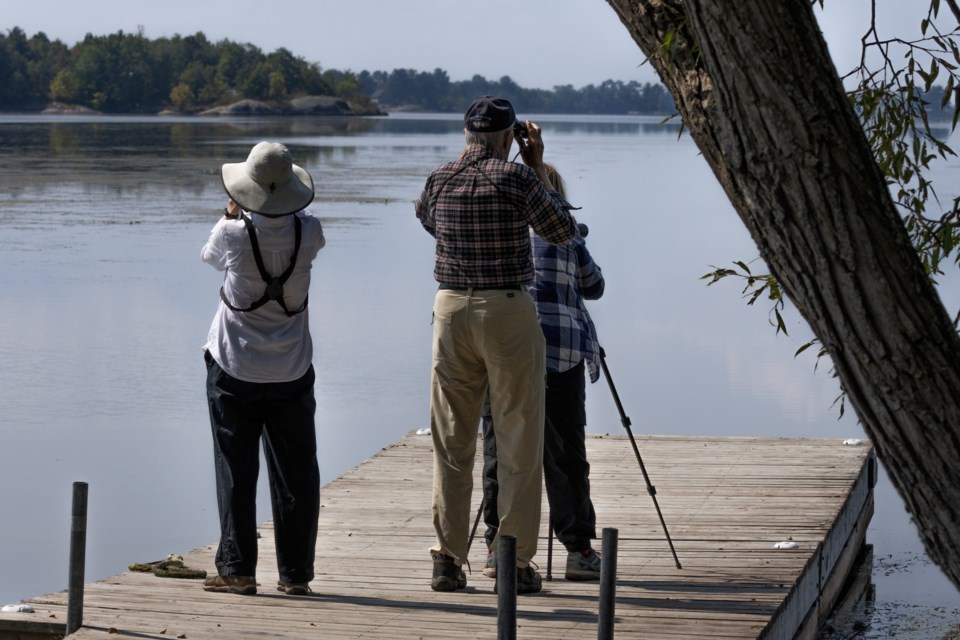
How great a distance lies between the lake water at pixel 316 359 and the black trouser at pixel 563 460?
2.65 metres

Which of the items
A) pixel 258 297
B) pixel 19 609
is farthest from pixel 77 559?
pixel 258 297

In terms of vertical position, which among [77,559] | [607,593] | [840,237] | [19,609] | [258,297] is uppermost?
[840,237]

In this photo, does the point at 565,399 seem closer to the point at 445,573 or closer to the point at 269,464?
the point at 445,573

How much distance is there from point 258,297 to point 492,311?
717 mm

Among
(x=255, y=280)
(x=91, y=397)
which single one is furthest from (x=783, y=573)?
(x=91, y=397)

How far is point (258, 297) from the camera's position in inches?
176

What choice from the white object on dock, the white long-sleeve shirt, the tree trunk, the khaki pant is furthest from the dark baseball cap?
the tree trunk

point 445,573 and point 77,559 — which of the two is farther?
point 445,573

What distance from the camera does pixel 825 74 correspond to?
7.54 ft

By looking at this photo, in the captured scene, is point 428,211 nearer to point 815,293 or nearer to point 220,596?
point 220,596

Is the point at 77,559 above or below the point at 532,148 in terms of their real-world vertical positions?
below

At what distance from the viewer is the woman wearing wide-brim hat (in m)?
4.47

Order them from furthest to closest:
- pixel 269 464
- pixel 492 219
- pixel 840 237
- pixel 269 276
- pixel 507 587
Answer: pixel 269 464 → pixel 269 276 → pixel 492 219 → pixel 507 587 → pixel 840 237

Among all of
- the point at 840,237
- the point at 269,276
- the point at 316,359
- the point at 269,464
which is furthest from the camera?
the point at 316,359
